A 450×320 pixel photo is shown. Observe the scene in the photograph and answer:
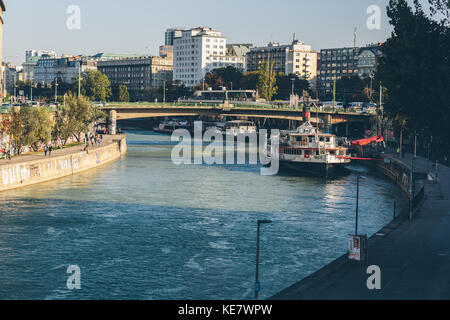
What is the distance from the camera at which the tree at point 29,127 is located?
7175 centimetres

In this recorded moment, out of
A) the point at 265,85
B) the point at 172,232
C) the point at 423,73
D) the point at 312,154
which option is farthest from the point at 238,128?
the point at 423,73

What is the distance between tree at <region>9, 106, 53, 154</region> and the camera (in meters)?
71.8

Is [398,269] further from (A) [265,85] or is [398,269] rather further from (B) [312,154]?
(A) [265,85]

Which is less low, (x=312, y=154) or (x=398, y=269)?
(x=312, y=154)

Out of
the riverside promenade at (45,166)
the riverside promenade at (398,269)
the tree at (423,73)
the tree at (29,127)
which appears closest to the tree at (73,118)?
the riverside promenade at (45,166)

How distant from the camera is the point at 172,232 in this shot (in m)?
42.8

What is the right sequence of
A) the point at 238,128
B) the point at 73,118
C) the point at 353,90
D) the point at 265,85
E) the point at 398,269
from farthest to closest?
the point at 353,90 → the point at 265,85 → the point at 238,128 → the point at 73,118 → the point at 398,269

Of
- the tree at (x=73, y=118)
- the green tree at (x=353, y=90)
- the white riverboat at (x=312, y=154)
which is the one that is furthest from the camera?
the green tree at (x=353, y=90)

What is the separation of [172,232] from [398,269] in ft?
55.6

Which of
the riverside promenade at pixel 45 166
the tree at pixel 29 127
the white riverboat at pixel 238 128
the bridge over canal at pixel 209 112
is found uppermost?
the bridge over canal at pixel 209 112

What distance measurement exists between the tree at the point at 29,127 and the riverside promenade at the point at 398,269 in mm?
42146

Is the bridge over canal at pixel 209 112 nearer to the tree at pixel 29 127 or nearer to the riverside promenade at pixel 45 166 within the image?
the riverside promenade at pixel 45 166

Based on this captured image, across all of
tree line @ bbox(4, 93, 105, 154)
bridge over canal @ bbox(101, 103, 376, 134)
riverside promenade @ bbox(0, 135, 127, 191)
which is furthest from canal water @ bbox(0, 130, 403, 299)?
bridge over canal @ bbox(101, 103, 376, 134)
